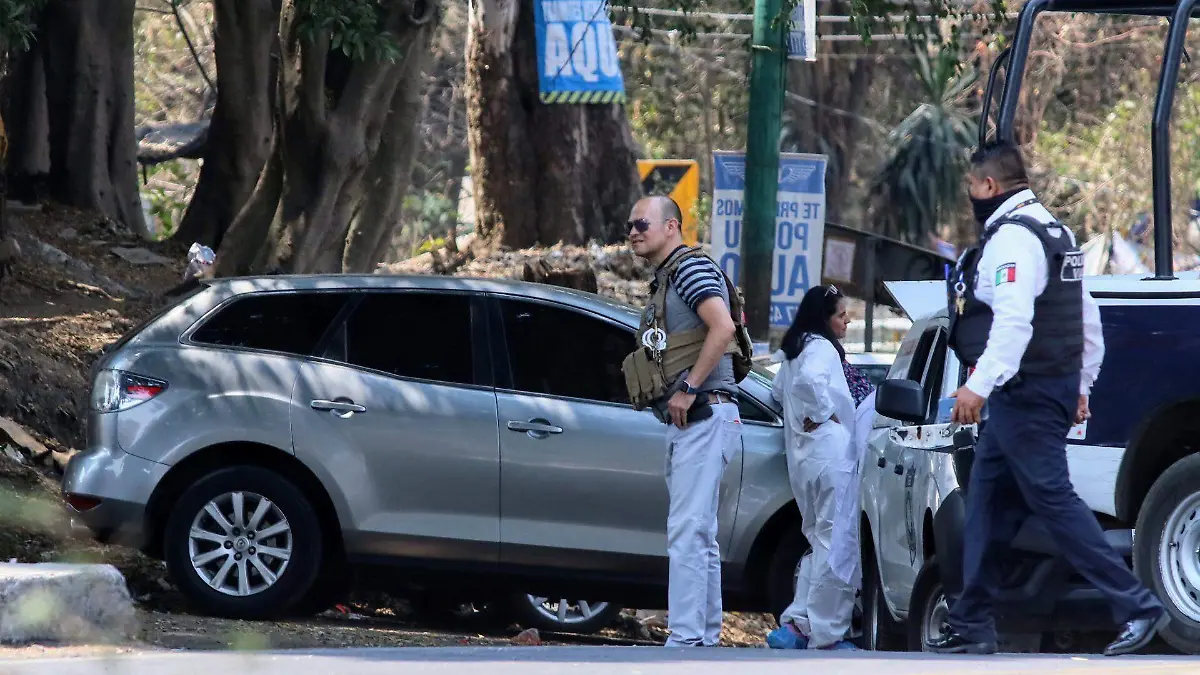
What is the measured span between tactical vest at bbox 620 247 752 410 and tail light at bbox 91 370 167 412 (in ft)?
7.99

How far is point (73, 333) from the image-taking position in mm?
12461

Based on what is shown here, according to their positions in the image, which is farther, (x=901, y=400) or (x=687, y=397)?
(x=687, y=397)

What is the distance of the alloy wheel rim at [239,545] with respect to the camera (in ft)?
27.1

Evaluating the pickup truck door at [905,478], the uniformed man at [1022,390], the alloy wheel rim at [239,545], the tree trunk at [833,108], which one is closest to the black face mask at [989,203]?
the uniformed man at [1022,390]

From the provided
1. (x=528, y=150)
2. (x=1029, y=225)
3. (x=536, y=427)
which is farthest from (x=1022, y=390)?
(x=528, y=150)

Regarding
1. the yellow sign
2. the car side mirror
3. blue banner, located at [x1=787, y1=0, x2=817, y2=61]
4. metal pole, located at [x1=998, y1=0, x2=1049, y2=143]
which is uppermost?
blue banner, located at [x1=787, y1=0, x2=817, y2=61]

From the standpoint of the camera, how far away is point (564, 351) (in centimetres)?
853

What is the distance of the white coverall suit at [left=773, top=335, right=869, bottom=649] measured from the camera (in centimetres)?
794

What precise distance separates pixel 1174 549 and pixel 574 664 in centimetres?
194

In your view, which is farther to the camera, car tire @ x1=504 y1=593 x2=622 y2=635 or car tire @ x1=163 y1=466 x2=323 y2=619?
car tire @ x1=504 y1=593 x2=622 y2=635

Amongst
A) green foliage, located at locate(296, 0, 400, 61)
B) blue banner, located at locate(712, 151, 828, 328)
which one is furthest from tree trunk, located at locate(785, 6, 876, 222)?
green foliage, located at locate(296, 0, 400, 61)

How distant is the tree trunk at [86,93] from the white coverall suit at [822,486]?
34.5ft

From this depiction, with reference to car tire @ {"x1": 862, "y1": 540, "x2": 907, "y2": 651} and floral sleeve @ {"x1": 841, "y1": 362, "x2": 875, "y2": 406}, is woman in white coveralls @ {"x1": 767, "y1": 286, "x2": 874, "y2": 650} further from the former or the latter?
floral sleeve @ {"x1": 841, "y1": 362, "x2": 875, "y2": 406}

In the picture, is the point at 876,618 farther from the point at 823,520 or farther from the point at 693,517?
the point at 693,517
